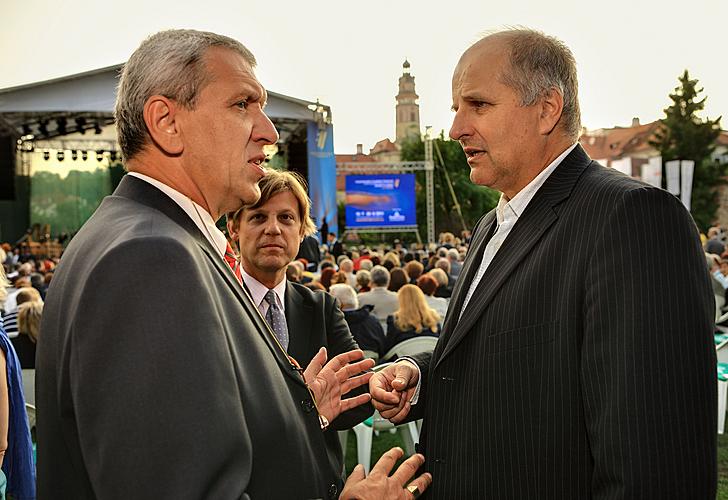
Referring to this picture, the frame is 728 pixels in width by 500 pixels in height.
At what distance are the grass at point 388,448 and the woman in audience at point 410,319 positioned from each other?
0.91 metres

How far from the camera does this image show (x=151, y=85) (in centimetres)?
164

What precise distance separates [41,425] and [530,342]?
1169 millimetres

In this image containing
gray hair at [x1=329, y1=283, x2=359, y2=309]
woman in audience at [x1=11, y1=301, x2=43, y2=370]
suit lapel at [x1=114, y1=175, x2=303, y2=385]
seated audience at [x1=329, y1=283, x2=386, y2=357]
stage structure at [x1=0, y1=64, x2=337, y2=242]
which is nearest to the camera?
suit lapel at [x1=114, y1=175, x2=303, y2=385]

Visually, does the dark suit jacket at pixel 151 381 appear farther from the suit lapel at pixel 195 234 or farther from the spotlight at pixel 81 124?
the spotlight at pixel 81 124

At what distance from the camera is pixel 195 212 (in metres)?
1.63

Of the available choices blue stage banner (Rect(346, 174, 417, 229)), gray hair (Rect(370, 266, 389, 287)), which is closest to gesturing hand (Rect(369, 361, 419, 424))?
gray hair (Rect(370, 266, 389, 287))

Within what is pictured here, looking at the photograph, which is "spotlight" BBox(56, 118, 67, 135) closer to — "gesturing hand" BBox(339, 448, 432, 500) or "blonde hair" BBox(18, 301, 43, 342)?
"blonde hair" BBox(18, 301, 43, 342)

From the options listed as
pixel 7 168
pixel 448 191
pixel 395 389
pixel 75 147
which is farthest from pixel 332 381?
pixel 448 191

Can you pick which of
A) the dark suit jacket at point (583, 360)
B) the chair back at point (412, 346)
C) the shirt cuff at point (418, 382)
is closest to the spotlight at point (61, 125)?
the chair back at point (412, 346)

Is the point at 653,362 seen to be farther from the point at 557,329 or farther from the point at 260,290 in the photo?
the point at 260,290

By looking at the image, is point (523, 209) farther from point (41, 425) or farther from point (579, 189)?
point (41, 425)

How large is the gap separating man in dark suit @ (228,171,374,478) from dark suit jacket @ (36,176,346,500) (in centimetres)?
149

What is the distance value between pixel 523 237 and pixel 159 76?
41.5 inches

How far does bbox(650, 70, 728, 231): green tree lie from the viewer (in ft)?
167
